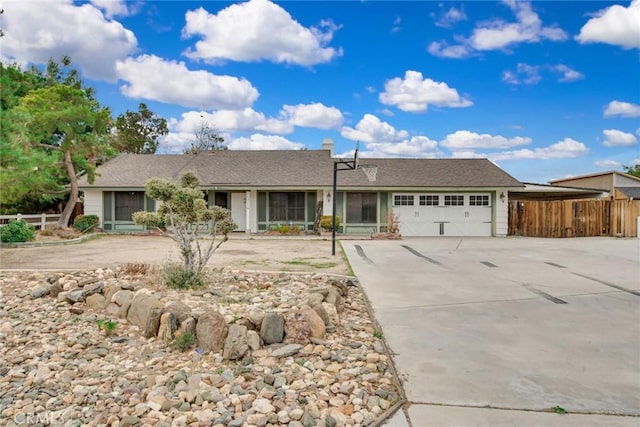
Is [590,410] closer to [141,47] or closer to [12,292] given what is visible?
[12,292]

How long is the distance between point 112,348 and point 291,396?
2.34 meters

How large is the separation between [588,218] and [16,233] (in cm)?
2201

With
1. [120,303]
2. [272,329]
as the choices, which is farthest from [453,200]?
[120,303]

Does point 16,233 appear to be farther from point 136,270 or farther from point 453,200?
point 453,200

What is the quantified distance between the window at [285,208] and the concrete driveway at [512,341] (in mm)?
10079

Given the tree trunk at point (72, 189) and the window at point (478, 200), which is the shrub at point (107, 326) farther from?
the window at point (478, 200)

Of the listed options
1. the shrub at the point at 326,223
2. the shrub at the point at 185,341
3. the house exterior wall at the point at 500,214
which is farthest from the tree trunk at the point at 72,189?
the house exterior wall at the point at 500,214

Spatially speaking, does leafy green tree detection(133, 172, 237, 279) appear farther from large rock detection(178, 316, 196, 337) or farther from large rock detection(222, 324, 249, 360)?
large rock detection(222, 324, 249, 360)

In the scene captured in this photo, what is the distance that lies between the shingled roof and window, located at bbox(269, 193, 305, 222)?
0.95 m

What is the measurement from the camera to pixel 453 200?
734 inches

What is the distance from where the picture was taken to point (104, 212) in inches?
739

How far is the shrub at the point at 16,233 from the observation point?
12844 millimetres

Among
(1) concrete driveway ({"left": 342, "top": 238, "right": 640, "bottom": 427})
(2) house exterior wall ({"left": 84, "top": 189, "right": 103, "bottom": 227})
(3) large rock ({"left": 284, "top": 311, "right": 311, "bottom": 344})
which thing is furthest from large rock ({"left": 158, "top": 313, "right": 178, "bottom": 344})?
(2) house exterior wall ({"left": 84, "top": 189, "right": 103, "bottom": 227})

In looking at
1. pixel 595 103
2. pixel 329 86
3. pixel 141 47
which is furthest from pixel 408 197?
pixel 141 47
